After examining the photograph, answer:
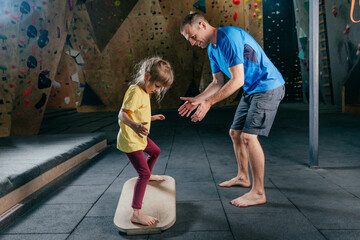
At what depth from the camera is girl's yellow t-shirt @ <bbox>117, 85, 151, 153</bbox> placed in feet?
6.16

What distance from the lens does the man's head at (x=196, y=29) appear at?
2152 mm

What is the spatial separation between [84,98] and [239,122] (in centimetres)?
1002

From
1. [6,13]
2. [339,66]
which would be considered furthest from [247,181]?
[339,66]

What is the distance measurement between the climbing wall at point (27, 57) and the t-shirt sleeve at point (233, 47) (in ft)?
14.9

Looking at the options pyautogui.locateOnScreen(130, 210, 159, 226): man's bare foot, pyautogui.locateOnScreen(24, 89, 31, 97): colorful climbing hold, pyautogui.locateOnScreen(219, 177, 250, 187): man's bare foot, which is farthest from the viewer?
pyautogui.locateOnScreen(24, 89, 31, 97): colorful climbing hold

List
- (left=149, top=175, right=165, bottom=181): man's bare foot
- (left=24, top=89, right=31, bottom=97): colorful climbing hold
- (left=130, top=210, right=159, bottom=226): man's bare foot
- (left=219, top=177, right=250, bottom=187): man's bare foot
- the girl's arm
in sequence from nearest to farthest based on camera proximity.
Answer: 1. the girl's arm
2. (left=130, top=210, right=159, bottom=226): man's bare foot
3. (left=149, top=175, right=165, bottom=181): man's bare foot
4. (left=219, top=177, right=250, bottom=187): man's bare foot
5. (left=24, top=89, right=31, bottom=97): colorful climbing hold

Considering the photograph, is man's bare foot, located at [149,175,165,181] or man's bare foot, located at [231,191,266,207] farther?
man's bare foot, located at [149,175,165,181]

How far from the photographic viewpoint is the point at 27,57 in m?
5.25

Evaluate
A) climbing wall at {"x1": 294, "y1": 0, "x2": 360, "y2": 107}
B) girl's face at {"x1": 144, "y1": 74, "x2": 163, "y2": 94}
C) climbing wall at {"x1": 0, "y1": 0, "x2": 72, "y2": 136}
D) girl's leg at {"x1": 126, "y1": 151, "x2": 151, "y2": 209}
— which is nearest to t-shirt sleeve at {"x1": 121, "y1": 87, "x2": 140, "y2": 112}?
girl's face at {"x1": 144, "y1": 74, "x2": 163, "y2": 94}

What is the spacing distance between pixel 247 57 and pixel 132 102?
3.23 feet

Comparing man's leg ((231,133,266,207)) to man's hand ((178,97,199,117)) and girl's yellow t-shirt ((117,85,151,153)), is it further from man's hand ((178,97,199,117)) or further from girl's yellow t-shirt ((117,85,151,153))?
girl's yellow t-shirt ((117,85,151,153))

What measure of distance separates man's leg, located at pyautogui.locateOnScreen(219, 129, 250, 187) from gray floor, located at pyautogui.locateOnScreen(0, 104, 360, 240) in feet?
0.34

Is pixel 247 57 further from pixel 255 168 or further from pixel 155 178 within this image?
pixel 155 178

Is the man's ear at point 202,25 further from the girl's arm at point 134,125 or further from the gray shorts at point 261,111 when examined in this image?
the girl's arm at point 134,125
